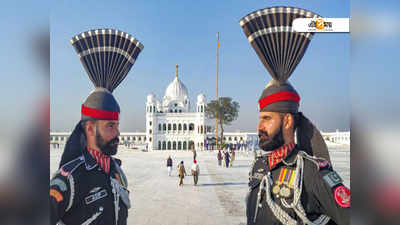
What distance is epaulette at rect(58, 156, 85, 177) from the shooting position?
2621 millimetres

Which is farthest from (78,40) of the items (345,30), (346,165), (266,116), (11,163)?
(346,165)

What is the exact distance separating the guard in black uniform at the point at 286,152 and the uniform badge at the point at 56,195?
1.98 metres

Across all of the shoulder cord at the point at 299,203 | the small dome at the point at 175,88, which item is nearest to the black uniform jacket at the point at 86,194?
the small dome at the point at 175,88

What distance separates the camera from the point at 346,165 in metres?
2.86

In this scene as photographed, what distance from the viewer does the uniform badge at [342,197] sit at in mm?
2385

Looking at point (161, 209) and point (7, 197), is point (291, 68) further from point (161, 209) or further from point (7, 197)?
point (7, 197)

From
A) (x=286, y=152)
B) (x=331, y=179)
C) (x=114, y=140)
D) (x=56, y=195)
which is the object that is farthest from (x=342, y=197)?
(x=56, y=195)

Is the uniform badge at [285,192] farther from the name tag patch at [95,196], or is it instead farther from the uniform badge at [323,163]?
the name tag patch at [95,196]

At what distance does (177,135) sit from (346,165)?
12.6 metres

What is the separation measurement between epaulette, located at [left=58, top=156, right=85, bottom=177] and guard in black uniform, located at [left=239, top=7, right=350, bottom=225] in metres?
1.92

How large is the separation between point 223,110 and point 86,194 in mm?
2088

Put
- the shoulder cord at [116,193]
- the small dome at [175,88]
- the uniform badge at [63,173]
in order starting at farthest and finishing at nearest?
1. the small dome at [175,88]
2. the shoulder cord at [116,193]
3. the uniform badge at [63,173]

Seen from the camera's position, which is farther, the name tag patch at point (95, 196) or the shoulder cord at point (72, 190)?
the name tag patch at point (95, 196)

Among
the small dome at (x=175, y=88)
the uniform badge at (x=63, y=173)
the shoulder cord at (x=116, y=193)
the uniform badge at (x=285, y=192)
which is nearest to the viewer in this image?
the uniform badge at (x=285, y=192)
